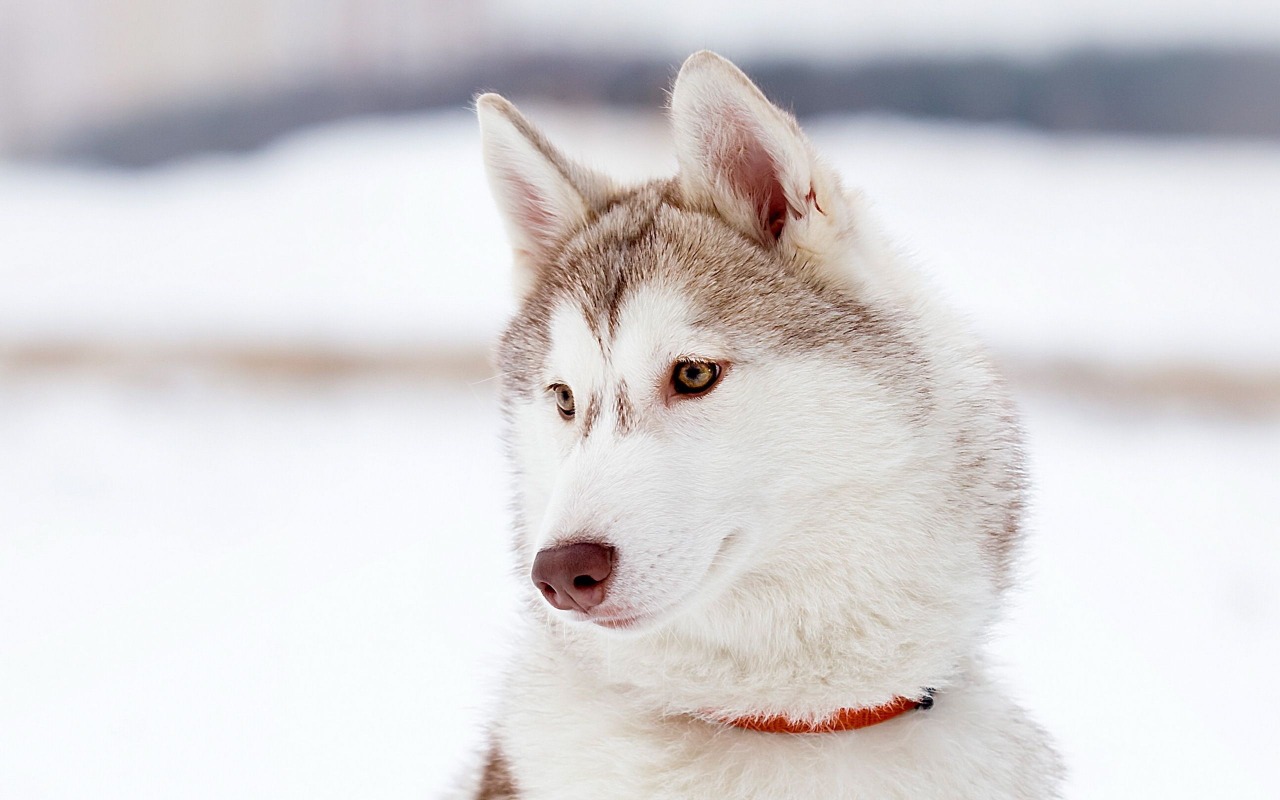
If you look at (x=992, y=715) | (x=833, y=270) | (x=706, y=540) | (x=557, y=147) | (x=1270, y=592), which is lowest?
(x=1270, y=592)

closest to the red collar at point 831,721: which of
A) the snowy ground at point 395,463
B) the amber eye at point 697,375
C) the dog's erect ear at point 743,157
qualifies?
the amber eye at point 697,375

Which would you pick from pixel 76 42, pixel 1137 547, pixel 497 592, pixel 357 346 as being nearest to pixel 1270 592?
pixel 1137 547

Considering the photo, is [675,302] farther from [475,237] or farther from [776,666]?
[475,237]

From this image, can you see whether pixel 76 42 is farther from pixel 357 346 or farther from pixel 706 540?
pixel 706 540

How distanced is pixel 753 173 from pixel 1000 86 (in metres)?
2.37

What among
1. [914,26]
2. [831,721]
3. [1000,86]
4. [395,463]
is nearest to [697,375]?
[831,721]

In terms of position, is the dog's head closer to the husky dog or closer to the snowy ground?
the husky dog

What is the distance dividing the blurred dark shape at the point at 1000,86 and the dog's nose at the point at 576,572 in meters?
2.34

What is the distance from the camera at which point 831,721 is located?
3.53ft

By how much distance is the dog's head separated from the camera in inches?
40.4

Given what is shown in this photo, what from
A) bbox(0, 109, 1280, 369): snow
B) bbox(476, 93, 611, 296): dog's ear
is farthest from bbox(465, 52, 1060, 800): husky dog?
bbox(0, 109, 1280, 369): snow

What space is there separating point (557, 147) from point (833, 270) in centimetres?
43

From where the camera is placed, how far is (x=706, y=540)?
40.3 inches

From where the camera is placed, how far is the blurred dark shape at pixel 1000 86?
10.3ft
